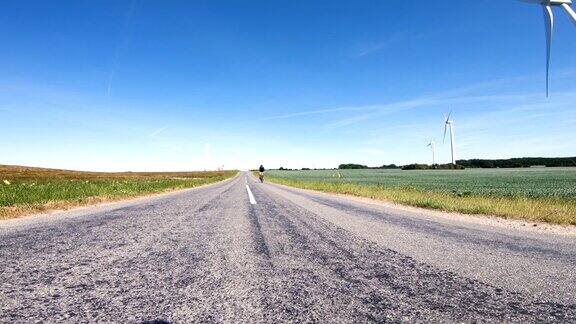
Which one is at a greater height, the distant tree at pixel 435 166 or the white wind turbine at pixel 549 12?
the white wind turbine at pixel 549 12

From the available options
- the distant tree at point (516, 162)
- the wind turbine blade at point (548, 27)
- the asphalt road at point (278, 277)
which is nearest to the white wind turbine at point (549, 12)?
the wind turbine blade at point (548, 27)

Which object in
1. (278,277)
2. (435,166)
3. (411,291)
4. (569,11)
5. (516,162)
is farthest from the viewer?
(516,162)

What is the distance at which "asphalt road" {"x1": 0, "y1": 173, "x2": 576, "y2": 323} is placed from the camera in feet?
10.2

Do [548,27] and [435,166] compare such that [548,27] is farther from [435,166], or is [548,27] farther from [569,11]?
[435,166]

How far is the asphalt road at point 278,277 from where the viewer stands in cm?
311

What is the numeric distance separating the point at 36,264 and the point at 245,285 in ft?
8.84

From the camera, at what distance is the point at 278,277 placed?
4.18m

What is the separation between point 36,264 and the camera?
4625mm

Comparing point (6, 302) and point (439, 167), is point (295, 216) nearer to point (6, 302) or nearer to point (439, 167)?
point (6, 302)

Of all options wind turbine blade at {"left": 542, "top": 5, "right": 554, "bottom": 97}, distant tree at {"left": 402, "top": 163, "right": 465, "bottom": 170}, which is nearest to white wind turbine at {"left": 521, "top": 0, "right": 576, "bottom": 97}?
wind turbine blade at {"left": 542, "top": 5, "right": 554, "bottom": 97}

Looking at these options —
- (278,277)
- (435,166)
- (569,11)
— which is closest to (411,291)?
(278,277)

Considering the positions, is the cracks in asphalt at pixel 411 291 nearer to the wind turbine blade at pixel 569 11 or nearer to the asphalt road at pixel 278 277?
the asphalt road at pixel 278 277

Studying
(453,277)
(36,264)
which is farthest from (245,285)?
(36,264)

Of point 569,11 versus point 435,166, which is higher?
point 569,11
